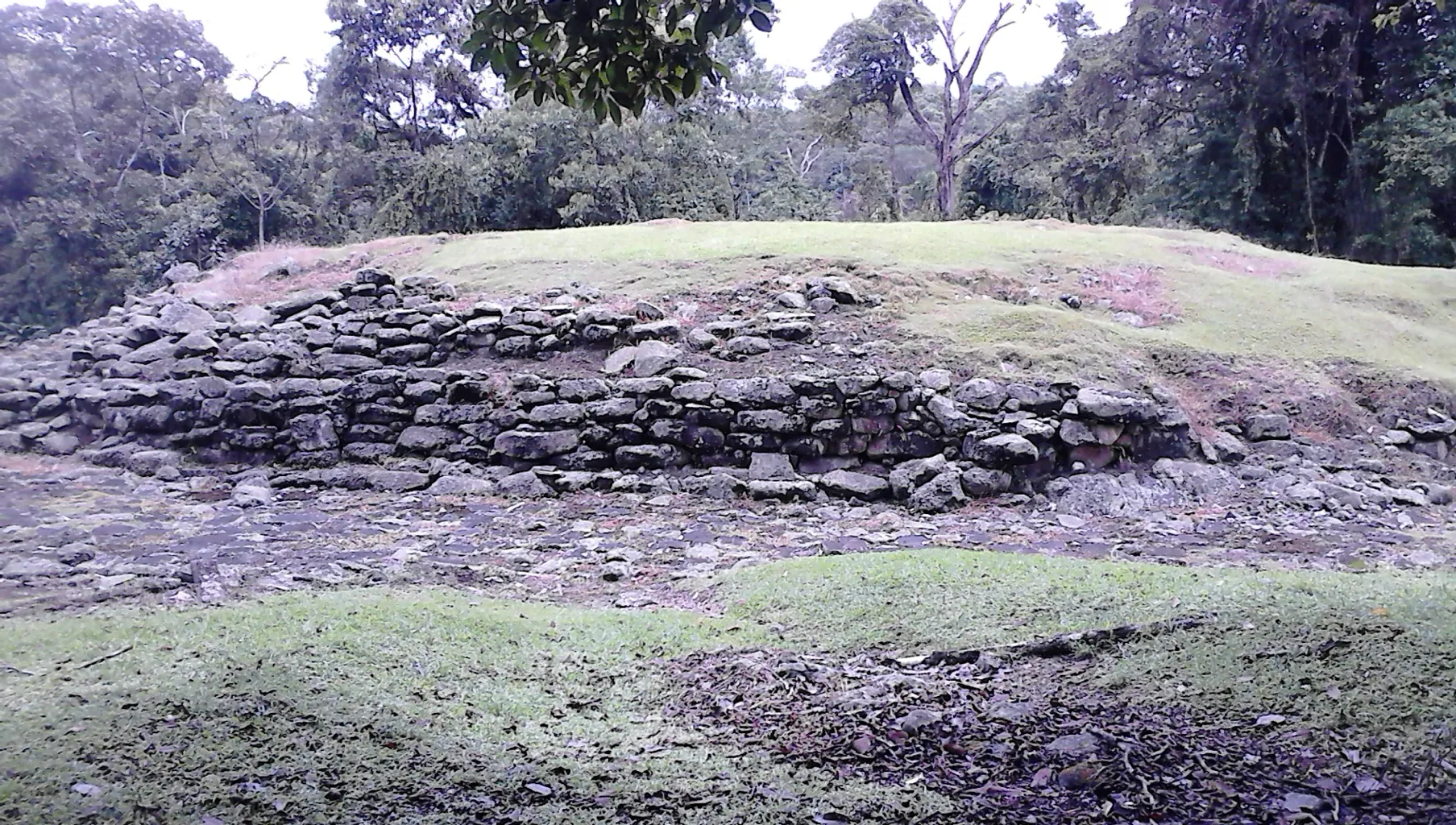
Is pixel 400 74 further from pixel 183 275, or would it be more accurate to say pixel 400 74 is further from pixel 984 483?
pixel 984 483

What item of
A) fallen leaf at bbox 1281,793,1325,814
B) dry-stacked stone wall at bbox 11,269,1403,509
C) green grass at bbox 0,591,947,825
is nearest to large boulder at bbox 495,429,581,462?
dry-stacked stone wall at bbox 11,269,1403,509

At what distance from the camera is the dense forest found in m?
17.5

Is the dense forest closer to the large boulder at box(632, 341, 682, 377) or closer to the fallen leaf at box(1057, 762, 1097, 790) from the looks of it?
the large boulder at box(632, 341, 682, 377)

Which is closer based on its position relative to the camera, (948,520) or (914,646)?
(914,646)

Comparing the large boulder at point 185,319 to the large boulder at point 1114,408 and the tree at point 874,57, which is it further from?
the tree at point 874,57

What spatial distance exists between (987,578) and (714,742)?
249cm

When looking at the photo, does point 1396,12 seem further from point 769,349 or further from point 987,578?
point 769,349

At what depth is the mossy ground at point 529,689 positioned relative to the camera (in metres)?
2.57

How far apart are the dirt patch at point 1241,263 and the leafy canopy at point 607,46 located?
477 inches

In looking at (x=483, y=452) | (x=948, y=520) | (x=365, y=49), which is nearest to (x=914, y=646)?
(x=948, y=520)

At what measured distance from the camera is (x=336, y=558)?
243 inches

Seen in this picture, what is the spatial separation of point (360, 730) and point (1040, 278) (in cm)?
1114

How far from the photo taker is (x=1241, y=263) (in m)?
14.5

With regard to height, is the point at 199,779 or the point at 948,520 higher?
the point at 199,779
